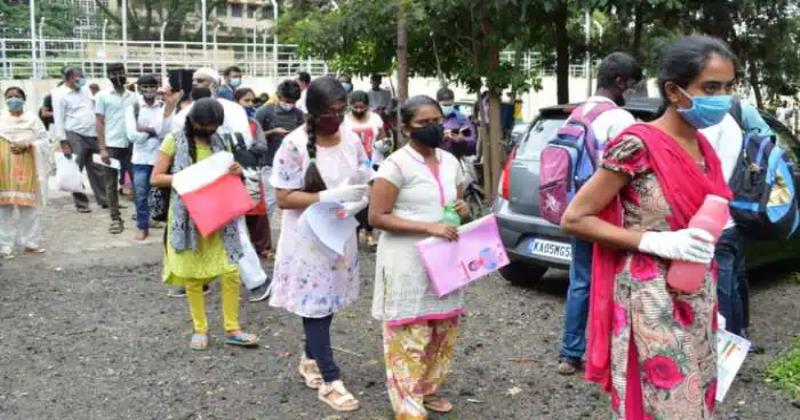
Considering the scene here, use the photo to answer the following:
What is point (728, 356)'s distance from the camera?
10.3ft

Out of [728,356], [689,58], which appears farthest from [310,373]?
[689,58]

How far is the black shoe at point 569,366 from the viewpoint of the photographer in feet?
16.8

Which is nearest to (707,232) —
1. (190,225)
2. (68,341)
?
(190,225)

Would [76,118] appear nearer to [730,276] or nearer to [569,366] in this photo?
[569,366]

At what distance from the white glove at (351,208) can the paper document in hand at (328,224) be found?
0.06 ft

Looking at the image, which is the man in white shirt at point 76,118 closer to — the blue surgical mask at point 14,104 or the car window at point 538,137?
the blue surgical mask at point 14,104

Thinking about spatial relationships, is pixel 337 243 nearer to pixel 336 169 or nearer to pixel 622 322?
pixel 336 169

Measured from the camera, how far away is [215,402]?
4758 millimetres

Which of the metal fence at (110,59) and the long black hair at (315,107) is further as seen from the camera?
the metal fence at (110,59)

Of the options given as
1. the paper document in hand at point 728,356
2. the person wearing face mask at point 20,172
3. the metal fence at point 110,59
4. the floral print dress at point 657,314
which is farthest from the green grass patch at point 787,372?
the metal fence at point 110,59

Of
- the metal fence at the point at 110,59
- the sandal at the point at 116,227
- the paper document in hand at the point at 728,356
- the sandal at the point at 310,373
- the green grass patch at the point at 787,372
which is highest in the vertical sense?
the metal fence at the point at 110,59

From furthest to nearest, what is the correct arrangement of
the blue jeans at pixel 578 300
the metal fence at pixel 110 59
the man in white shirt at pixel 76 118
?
the metal fence at pixel 110 59 → the man in white shirt at pixel 76 118 → the blue jeans at pixel 578 300

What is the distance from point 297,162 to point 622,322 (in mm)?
2092

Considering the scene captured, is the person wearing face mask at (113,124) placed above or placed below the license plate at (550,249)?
above
